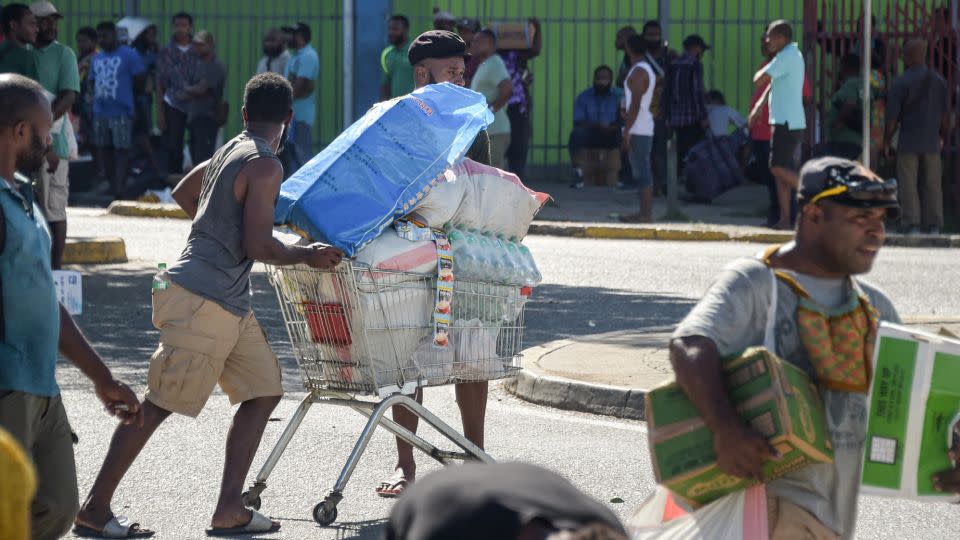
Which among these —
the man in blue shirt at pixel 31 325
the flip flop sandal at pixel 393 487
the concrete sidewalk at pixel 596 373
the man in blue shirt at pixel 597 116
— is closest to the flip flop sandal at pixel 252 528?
the flip flop sandal at pixel 393 487

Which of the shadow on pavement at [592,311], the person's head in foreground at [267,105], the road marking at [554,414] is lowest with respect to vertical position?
the shadow on pavement at [592,311]

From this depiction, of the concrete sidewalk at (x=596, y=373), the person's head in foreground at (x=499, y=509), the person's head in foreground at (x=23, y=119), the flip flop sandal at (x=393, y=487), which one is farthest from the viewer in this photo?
the concrete sidewalk at (x=596, y=373)

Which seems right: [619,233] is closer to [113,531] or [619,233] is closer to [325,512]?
[325,512]

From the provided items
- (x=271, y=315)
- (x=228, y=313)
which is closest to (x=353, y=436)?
(x=228, y=313)

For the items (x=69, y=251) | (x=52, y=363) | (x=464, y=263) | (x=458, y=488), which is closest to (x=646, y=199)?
(x=69, y=251)

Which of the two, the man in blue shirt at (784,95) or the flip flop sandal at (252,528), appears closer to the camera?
the flip flop sandal at (252,528)

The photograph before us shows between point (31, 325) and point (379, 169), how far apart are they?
6.28 feet

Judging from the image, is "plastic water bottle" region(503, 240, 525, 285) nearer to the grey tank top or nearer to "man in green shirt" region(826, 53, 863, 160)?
the grey tank top

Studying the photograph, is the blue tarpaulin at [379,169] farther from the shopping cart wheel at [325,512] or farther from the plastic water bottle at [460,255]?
the shopping cart wheel at [325,512]

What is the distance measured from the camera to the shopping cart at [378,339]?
5906 millimetres

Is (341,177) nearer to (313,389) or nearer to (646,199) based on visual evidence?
(313,389)

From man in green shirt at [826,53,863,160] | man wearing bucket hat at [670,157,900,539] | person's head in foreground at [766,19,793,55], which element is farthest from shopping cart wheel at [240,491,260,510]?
man in green shirt at [826,53,863,160]

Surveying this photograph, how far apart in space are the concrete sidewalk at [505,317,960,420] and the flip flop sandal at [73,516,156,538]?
104 inches

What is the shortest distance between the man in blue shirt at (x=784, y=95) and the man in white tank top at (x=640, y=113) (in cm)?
152
